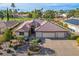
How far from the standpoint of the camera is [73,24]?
117 inches

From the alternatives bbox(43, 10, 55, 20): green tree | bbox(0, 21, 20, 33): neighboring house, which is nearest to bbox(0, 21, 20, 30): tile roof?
bbox(0, 21, 20, 33): neighboring house

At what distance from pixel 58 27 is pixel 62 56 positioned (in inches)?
11.5

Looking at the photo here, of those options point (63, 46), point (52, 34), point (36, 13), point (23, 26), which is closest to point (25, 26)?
point (23, 26)

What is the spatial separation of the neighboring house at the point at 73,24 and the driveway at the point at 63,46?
12 cm

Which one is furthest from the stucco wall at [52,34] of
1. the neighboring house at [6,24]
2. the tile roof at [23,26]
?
the neighboring house at [6,24]

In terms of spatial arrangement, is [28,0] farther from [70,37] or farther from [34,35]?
[70,37]

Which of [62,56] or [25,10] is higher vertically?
[25,10]

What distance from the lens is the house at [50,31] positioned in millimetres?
2984

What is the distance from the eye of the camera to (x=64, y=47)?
9.74 ft

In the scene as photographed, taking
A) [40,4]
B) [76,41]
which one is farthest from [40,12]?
[76,41]

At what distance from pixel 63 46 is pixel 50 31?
7.8 inches

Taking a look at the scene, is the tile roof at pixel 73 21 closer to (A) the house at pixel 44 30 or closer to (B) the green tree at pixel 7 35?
(A) the house at pixel 44 30

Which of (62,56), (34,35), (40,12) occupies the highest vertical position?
(40,12)

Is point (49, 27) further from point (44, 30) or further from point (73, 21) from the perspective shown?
point (73, 21)
